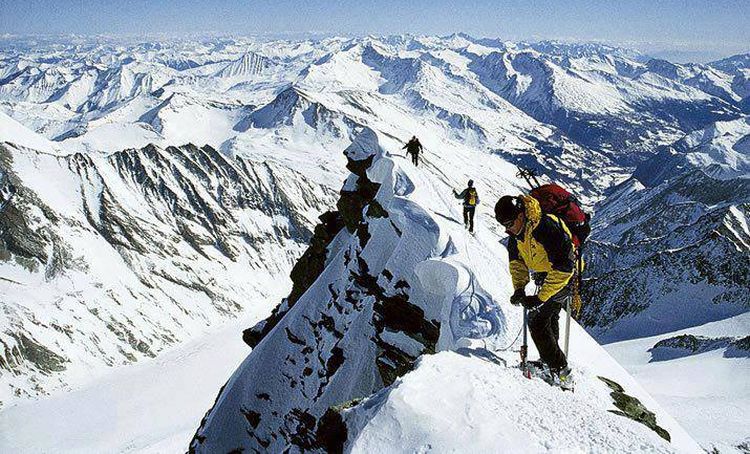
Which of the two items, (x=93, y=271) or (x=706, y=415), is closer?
(x=706, y=415)

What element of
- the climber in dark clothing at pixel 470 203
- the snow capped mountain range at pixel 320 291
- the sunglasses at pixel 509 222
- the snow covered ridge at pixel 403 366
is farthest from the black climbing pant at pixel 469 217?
the sunglasses at pixel 509 222

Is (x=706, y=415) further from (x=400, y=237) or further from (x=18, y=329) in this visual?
(x=18, y=329)

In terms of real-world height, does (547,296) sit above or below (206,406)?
above

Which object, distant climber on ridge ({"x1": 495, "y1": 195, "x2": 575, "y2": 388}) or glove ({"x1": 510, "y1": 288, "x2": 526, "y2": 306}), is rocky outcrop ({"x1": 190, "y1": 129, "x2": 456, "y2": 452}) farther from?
glove ({"x1": 510, "y1": 288, "x2": 526, "y2": 306})

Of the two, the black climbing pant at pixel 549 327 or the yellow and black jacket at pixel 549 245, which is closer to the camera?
the yellow and black jacket at pixel 549 245

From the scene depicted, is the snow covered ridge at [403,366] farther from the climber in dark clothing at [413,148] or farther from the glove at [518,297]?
the climber in dark clothing at [413,148]

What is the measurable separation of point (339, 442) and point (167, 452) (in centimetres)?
6402

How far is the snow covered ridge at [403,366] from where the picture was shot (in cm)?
973

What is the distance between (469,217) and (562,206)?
642 inches

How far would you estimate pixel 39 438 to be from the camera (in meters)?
93.8

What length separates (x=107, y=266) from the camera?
493 feet

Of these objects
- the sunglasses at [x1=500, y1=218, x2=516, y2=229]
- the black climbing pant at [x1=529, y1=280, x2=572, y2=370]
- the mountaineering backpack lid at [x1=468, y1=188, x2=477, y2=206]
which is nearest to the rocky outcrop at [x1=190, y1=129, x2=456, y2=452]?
the mountaineering backpack lid at [x1=468, y1=188, x2=477, y2=206]

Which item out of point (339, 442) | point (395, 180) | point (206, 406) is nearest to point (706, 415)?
point (395, 180)

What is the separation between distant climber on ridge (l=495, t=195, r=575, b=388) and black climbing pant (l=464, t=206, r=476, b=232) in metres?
15.2
